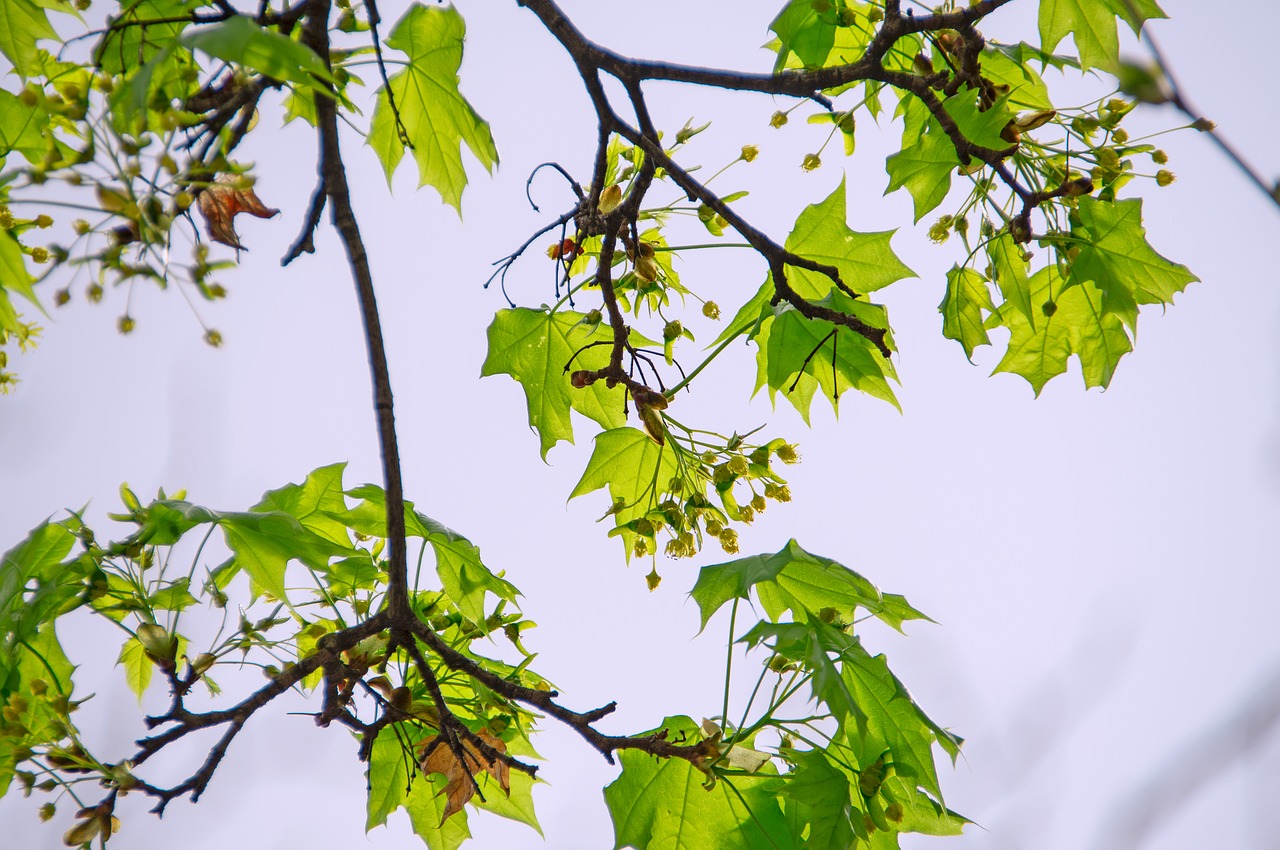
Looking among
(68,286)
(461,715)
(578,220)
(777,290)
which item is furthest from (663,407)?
(68,286)

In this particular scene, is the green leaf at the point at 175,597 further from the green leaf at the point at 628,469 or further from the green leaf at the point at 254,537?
the green leaf at the point at 628,469

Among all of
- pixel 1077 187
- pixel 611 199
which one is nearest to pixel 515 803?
pixel 611 199

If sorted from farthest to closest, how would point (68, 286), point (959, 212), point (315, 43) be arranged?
point (959, 212) < point (315, 43) < point (68, 286)

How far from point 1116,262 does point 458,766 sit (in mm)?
1483

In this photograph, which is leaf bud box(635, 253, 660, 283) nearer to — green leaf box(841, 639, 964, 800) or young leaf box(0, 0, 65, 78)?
green leaf box(841, 639, 964, 800)

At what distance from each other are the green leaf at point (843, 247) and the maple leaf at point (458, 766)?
1.00 meters

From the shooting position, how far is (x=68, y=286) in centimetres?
108

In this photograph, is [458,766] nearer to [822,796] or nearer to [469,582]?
[469,582]

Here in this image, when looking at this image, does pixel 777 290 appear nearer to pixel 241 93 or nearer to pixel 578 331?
pixel 578 331

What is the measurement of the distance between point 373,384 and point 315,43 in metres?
0.52

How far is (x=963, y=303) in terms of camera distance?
1850 millimetres

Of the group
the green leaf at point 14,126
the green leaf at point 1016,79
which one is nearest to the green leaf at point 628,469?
the green leaf at point 1016,79

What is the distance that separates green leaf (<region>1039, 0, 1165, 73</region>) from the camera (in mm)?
1440

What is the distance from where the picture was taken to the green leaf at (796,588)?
141 centimetres
